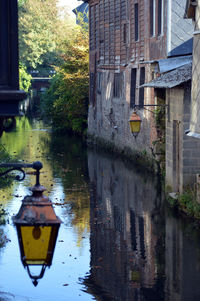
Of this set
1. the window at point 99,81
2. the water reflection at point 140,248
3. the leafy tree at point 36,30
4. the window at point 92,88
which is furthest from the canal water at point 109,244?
the leafy tree at point 36,30

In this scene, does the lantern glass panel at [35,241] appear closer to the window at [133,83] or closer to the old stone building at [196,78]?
the old stone building at [196,78]

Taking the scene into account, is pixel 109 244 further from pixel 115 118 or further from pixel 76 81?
pixel 76 81

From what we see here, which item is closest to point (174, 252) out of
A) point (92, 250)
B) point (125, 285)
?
point (92, 250)

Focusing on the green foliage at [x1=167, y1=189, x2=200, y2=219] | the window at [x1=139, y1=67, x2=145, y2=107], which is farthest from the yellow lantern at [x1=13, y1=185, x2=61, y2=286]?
the window at [x1=139, y1=67, x2=145, y2=107]

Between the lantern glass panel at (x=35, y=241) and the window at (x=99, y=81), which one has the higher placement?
the window at (x=99, y=81)

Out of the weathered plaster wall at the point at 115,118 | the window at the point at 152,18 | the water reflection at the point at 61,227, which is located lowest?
the water reflection at the point at 61,227

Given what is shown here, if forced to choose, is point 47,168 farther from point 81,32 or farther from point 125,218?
point 81,32

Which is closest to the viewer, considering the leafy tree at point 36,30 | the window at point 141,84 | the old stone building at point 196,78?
the old stone building at point 196,78

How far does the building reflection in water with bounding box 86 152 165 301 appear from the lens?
13.5 metres

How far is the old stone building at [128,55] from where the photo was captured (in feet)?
88.5

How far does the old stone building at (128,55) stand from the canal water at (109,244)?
9.78 feet

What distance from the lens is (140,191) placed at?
24906mm

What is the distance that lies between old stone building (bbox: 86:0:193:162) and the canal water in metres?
2.98

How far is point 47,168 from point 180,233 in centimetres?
1454
